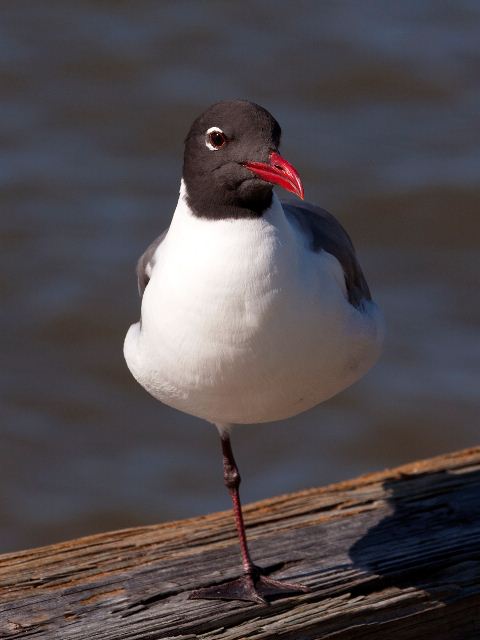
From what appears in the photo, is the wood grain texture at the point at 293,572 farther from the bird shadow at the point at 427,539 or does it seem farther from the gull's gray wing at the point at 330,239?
the gull's gray wing at the point at 330,239

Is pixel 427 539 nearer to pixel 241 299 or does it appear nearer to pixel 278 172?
pixel 241 299

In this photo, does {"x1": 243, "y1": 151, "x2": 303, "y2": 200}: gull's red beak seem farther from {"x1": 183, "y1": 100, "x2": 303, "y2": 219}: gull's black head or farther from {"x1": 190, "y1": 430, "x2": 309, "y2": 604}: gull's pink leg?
{"x1": 190, "y1": 430, "x2": 309, "y2": 604}: gull's pink leg

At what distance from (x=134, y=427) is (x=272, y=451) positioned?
2.32ft

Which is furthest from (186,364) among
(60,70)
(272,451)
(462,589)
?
(60,70)

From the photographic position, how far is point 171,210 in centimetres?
746

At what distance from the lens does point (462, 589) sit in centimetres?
358

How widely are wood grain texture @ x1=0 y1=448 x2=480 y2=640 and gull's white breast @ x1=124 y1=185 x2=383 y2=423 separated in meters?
0.37

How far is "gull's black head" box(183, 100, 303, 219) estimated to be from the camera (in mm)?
3318

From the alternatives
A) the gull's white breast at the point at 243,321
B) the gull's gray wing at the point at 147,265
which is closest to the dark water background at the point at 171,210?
the gull's gray wing at the point at 147,265

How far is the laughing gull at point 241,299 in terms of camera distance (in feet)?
11.0

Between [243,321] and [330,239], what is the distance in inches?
28.6

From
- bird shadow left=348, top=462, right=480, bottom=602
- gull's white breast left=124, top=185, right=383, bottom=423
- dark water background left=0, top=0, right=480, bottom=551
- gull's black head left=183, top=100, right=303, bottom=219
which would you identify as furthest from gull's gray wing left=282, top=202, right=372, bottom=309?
dark water background left=0, top=0, right=480, bottom=551

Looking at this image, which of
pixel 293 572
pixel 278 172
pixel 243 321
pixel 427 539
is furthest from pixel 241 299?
pixel 427 539

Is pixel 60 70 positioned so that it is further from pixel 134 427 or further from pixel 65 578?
pixel 65 578
